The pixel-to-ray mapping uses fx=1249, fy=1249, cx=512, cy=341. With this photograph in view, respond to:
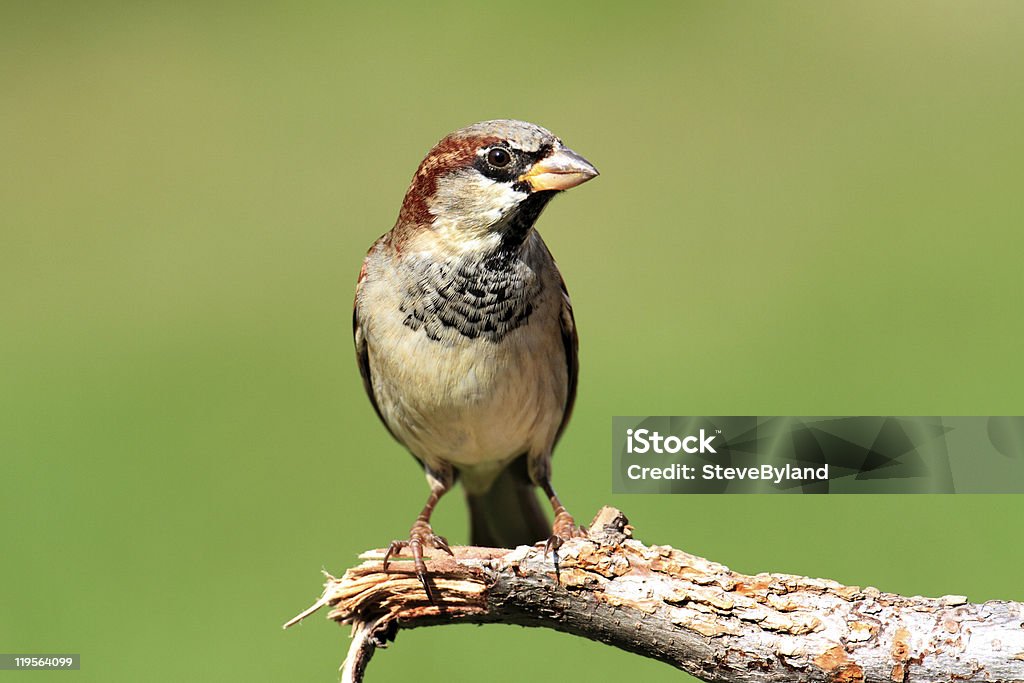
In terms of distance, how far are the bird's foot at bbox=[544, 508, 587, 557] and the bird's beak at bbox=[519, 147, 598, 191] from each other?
29.5 inches

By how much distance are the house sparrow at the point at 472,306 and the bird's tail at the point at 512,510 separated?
0.28 metres

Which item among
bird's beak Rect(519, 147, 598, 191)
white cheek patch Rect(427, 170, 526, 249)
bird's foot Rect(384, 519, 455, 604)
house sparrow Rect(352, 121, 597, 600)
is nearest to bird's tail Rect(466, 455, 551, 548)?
house sparrow Rect(352, 121, 597, 600)

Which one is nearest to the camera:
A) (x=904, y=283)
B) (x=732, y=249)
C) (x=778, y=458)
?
(x=778, y=458)

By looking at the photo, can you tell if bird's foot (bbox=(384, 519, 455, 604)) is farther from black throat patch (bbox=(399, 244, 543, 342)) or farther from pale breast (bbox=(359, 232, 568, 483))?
black throat patch (bbox=(399, 244, 543, 342))

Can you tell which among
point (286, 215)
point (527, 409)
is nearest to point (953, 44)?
point (286, 215)

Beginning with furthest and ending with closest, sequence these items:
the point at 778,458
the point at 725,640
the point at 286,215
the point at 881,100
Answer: the point at 881,100
the point at 286,215
the point at 778,458
the point at 725,640

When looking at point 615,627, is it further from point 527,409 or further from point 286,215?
point 286,215

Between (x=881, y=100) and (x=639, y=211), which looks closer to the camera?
(x=639, y=211)

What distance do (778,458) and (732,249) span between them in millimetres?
3837

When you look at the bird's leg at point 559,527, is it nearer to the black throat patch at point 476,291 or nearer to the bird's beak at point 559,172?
the black throat patch at point 476,291

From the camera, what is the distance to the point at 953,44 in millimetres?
8797

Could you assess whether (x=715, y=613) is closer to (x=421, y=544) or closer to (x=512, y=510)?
(x=421, y=544)

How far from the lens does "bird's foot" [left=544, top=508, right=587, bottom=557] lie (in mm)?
2606

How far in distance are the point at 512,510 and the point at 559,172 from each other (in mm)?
1165
